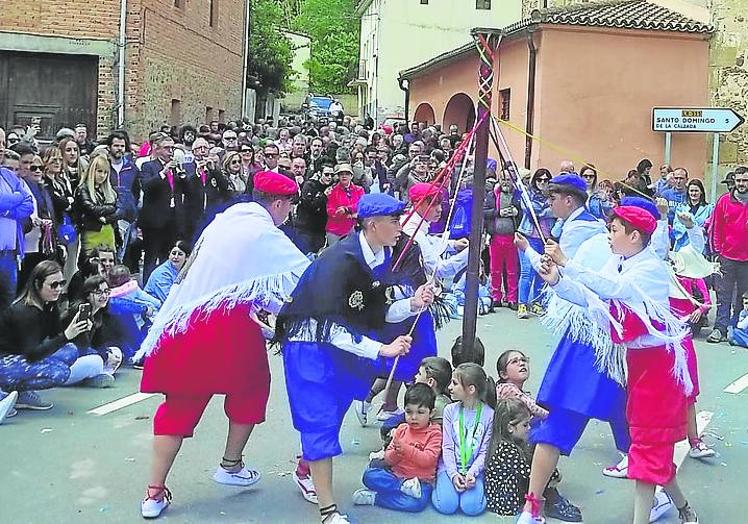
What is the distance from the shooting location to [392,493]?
489 centimetres

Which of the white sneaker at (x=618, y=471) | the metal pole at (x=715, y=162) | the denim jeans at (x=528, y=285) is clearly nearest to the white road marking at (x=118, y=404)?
the white sneaker at (x=618, y=471)

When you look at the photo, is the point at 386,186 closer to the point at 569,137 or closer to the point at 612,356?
the point at 569,137

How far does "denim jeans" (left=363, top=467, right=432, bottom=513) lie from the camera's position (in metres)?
4.87

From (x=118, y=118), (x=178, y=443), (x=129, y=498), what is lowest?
(x=129, y=498)

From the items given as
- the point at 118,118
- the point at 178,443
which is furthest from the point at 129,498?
the point at 118,118

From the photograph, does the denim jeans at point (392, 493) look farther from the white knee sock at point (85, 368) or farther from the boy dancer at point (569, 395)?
the white knee sock at point (85, 368)

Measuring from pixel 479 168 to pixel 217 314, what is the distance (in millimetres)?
1800

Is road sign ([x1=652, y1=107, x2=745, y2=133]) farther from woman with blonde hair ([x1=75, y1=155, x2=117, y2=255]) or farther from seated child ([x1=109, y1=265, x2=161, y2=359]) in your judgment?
seated child ([x1=109, y1=265, x2=161, y2=359])

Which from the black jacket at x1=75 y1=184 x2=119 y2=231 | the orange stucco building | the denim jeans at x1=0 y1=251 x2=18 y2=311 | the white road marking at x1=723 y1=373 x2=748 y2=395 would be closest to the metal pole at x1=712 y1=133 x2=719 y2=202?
the orange stucco building

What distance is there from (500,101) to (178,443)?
15414 mm

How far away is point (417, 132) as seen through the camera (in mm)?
18359

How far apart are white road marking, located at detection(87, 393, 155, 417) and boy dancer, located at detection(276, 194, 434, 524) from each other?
2.43m

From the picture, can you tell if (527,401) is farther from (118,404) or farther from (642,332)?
(118,404)

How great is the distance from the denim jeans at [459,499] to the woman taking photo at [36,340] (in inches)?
124
